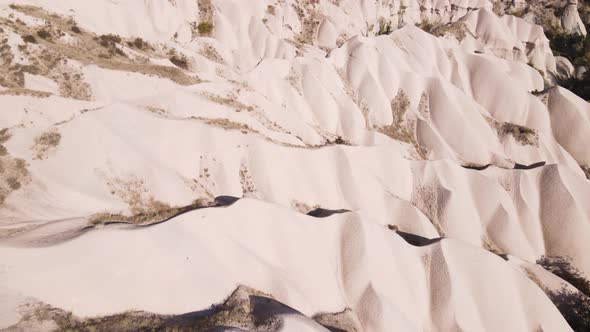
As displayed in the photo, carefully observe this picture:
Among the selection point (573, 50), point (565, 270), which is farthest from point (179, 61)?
point (573, 50)

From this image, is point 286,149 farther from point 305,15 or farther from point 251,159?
point 305,15

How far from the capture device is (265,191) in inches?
779

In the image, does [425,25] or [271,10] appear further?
[425,25]

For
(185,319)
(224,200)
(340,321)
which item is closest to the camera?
(185,319)

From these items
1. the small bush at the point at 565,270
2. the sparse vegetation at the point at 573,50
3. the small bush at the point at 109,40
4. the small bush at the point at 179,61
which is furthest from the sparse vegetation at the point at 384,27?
the small bush at the point at 565,270

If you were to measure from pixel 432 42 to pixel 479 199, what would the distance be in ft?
76.6

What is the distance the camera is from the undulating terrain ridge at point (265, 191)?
461 inches

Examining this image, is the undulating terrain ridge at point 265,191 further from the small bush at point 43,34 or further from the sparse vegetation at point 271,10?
the sparse vegetation at point 271,10

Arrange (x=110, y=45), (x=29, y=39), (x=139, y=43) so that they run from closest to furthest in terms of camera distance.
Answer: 1. (x=29, y=39)
2. (x=110, y=45)
3. (x=139, y=43)

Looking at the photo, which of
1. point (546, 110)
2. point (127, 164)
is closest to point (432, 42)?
point (546, 110)

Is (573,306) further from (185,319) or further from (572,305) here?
(185,319)

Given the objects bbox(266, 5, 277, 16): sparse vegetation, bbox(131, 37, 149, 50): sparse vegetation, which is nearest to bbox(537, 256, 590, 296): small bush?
bbox(131, 37, 149, 50): sparse vegetation

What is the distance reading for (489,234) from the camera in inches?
949

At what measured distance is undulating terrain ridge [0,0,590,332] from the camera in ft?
38.4
